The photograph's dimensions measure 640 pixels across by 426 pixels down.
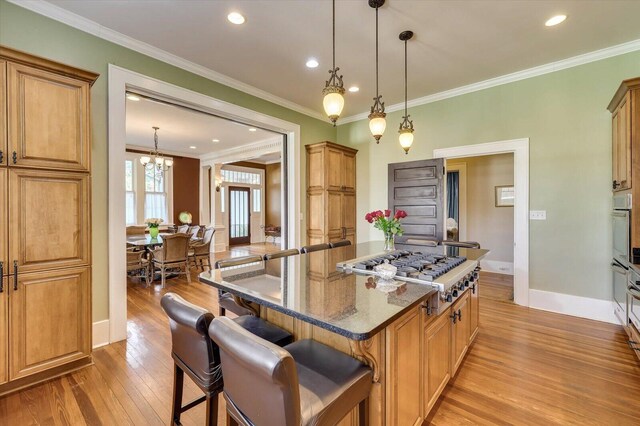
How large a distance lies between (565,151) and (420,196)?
1824mm

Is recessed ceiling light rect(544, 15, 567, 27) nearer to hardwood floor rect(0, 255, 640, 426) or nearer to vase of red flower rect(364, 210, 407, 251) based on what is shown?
vase of red flower rect(364, 210, 407, 251)

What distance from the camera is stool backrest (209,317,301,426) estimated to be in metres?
0.82

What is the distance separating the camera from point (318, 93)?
432 cm

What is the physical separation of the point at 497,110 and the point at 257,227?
351 inches

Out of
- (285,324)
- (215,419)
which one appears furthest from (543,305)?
(215,419)

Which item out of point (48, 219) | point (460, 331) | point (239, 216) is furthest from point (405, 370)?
point (239, 216)

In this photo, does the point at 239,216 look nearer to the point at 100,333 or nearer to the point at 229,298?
the point at 100,333

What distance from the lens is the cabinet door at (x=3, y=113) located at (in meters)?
1.92

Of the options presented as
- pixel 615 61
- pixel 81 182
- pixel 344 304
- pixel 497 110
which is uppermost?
pixel 615 61

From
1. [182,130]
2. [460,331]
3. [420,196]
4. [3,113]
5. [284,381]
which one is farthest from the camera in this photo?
[182,130]

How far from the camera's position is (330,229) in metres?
4.78

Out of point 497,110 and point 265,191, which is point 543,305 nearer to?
point 497,110

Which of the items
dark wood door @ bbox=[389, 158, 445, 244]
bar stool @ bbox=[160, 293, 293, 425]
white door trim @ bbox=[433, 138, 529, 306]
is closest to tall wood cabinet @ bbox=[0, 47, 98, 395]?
bar stool @ bbox=[160, 293, 293, 425]

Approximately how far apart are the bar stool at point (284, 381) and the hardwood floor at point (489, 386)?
1.03m
